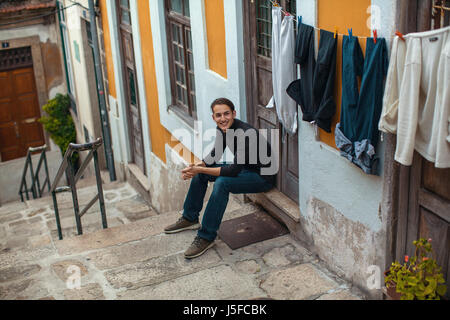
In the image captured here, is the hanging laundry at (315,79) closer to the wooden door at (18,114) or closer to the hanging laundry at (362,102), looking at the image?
the hanging laundry at (362,102)

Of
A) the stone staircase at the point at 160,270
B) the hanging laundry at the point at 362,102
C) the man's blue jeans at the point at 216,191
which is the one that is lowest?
the stone staircase at the point at 160,270

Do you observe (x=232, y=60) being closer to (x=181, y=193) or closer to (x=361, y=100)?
(x=361, y=100)

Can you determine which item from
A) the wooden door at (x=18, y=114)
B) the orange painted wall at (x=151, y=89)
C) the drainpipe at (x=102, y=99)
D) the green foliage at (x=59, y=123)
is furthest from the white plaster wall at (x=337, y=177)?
the wooden door at (x=18, y=114)

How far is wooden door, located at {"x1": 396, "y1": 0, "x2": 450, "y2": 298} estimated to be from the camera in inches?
132

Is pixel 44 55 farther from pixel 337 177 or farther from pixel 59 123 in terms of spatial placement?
pixel 337 177

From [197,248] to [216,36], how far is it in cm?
238

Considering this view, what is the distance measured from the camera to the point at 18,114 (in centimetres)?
1490

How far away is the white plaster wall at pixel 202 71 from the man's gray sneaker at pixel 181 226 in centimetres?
122

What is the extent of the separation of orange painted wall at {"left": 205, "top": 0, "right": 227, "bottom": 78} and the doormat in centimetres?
160

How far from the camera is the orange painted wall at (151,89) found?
8.20 metres

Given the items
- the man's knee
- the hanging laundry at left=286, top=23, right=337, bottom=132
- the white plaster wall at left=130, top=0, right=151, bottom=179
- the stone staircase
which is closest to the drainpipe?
the white plaster wall at left=130, top=0, right=151, bottom=179

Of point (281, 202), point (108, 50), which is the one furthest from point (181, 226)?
point (108, 50)

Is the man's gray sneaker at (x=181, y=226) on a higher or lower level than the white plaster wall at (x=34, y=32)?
lower
